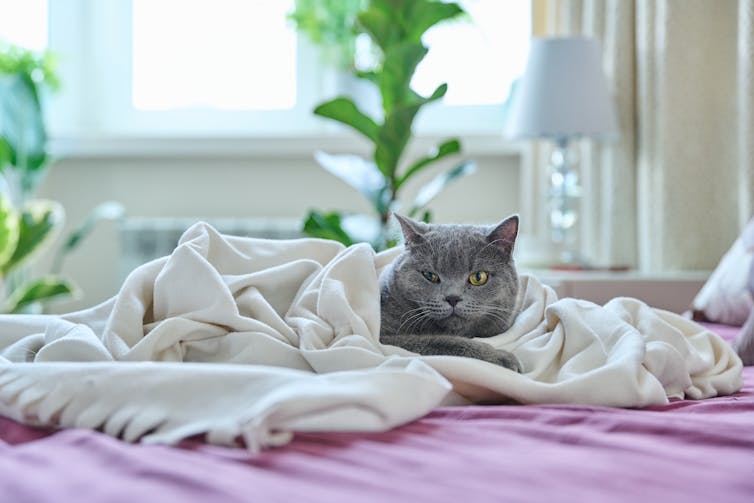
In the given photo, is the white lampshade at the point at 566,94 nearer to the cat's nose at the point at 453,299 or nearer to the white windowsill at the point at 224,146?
the white windowsill at the point at 224,146

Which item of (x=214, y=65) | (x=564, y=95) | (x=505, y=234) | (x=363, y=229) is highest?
(x=214, y=65)

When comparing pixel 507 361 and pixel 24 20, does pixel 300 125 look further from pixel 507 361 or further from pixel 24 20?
pixel 507 361

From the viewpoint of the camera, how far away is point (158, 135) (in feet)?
13.2

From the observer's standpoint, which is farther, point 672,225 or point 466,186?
point 466,186

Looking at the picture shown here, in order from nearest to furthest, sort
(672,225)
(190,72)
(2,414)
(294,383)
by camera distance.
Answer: (294,383), (2,414), (672,225), (190,72)

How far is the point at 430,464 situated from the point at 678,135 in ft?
7.91

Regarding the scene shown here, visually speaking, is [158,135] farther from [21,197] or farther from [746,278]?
[746,278]

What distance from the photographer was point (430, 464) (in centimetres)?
85

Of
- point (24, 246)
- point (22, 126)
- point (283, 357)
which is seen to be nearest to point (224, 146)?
point (22, 126)

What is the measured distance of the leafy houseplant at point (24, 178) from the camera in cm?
351

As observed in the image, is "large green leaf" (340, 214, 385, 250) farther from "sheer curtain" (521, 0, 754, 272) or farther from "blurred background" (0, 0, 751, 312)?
"sheer curtain" (521, 0, 754, 272)

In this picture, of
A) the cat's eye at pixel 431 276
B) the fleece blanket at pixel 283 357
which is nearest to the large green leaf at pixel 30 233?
the fleece blanket at pixel 283 357

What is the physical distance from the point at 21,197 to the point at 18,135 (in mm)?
253

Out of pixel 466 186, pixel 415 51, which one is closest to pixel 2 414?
pixel 415 51
